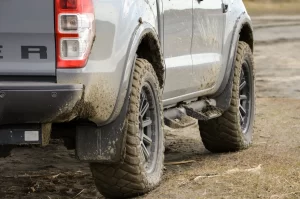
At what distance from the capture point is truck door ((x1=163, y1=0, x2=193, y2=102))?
23.3 ft

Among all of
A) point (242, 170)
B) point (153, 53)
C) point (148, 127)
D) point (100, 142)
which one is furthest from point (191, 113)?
point (100, 142)

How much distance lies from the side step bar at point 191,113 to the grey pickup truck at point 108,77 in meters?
0.01

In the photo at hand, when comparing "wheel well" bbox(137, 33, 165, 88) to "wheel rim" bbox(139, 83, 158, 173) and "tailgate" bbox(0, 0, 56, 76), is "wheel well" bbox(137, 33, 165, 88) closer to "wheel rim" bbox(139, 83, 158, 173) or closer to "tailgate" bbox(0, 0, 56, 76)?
"wheel rim" bbox(139, 83, 158, 173)

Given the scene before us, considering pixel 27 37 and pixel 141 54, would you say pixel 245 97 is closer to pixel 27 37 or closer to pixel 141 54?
pixel 141 54

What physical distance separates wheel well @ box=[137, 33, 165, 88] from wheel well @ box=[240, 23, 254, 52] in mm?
2281

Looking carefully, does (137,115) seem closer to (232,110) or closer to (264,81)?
(232,110)

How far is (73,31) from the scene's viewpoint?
18.9 feet

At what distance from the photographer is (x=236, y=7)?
8773mm

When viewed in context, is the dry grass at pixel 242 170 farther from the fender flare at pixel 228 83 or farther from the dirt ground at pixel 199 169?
the fender flare at pixel 228 83

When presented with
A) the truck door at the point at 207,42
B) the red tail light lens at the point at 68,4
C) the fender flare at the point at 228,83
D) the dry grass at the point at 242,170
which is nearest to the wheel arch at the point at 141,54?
the red tail light lens at the point at 68,4

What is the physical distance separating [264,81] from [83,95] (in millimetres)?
9758

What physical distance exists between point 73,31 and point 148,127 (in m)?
1.36

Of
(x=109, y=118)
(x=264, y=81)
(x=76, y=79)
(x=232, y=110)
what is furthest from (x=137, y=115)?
(x=264, y=81)

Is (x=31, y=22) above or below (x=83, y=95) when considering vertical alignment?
above
